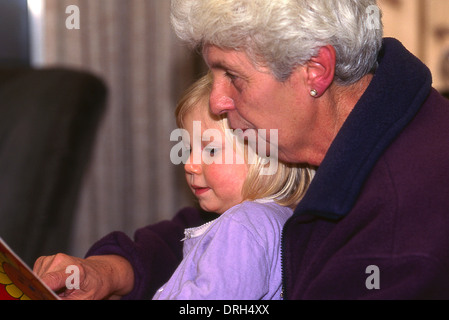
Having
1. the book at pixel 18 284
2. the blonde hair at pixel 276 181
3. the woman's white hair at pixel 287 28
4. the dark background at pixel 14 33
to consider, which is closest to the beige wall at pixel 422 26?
the dark background at pixel 14 33

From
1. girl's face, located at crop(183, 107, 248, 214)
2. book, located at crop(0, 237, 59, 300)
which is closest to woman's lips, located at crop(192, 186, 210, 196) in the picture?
girl's face, located at crop(183, 107, 248, 214)

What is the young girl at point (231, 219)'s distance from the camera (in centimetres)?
104

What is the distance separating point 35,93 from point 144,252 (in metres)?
0.83

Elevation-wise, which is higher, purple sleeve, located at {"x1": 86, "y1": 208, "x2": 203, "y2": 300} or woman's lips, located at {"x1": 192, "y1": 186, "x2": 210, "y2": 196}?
woman's lips, located at {"x1": 192, "y1": 186, "x2": 210, "y2": 196}

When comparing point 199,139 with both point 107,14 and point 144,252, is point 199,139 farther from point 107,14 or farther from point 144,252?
point 107,14

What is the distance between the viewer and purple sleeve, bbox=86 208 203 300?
1396mm

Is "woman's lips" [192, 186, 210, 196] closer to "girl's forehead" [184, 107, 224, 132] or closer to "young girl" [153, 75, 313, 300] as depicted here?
"young girl" [153, 75, 313, 300]

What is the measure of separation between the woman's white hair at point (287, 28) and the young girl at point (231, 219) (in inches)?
10.4

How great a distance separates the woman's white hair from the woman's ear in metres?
0.01

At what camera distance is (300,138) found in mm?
1162

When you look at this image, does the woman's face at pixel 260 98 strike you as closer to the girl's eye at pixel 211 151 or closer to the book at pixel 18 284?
the girl's eye at pixel 211 151

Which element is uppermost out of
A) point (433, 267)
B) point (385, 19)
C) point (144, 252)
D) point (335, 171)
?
point (385, 19)

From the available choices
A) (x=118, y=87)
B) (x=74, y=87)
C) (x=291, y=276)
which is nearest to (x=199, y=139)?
(x=291, y=276)
